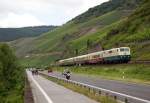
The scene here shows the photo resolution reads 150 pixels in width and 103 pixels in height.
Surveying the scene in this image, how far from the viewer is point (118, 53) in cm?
7456

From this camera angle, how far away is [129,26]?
13500 cm

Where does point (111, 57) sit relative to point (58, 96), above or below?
above

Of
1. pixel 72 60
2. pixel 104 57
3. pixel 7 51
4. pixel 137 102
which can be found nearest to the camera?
pixel 137 102

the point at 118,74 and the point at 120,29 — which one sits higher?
the point at 120,29

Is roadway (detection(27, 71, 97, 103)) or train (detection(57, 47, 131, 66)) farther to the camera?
train (detection(57, 47, 131, 66))

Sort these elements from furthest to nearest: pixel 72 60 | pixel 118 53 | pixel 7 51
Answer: pixel 72 60
pixel 118 53
pixel 7 51

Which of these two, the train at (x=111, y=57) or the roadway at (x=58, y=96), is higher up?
the train at (x=111, y=57)

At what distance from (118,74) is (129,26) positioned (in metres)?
74.8

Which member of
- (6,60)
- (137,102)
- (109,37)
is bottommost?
(137,102)

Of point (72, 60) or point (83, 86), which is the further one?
point (72, 60)

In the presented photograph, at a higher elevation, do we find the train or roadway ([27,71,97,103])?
the train

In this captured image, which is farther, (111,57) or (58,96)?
(111,57)

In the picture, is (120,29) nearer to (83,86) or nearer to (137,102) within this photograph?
(83,86)

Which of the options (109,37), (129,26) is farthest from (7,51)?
(109,37)
